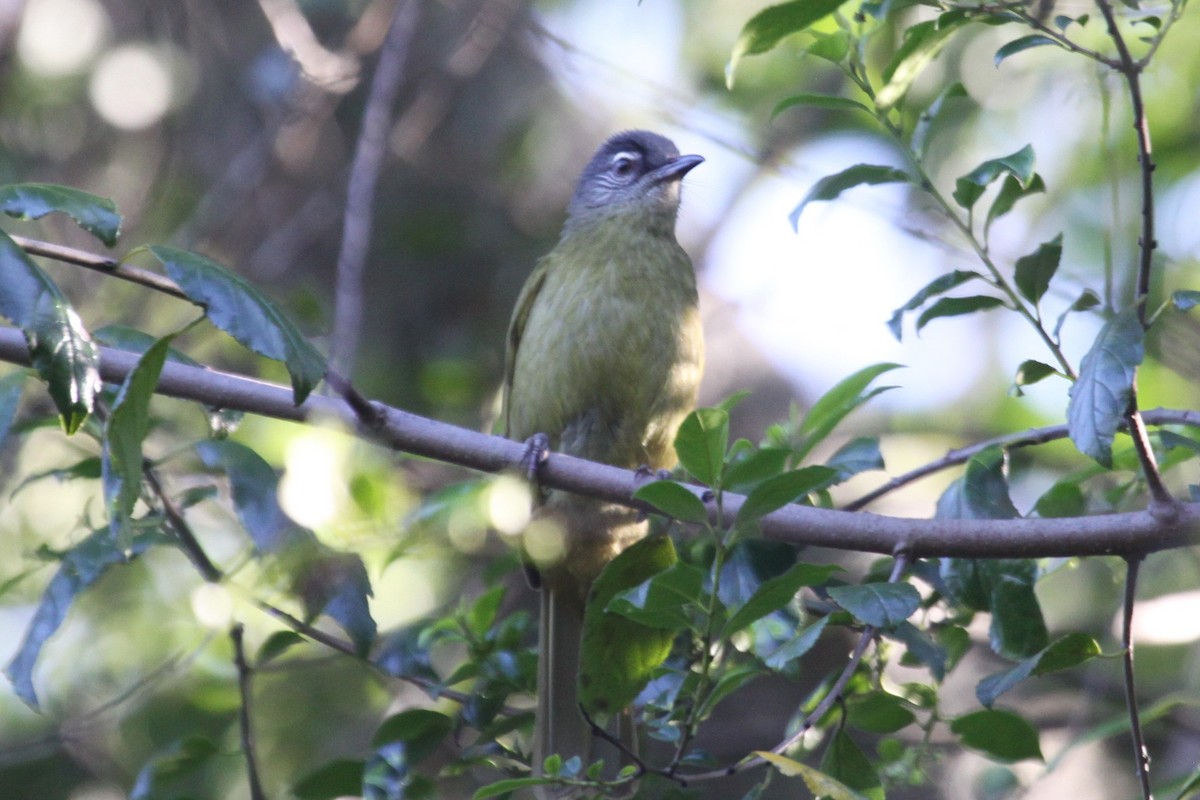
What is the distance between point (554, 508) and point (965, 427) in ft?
8.20

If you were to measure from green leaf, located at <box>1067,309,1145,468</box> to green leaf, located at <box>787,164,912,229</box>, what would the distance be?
606 mm

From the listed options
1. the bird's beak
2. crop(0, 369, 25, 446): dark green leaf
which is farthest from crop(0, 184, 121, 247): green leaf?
the bird's beak

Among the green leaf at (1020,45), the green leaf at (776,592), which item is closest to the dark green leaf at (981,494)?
the green leaf at (776,592)

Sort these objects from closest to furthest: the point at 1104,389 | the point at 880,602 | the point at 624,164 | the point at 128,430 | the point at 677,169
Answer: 1. the point at 128,430
2. the point at 1104,389
3. the point at 880,602
4. the point at 677,169
5. the point at 624,164

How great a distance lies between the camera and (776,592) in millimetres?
2414

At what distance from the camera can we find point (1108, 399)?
2.29 metres

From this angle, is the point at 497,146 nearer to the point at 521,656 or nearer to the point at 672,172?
the point at 672,172

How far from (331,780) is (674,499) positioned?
1.42 meters

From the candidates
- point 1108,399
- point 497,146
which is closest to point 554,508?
point 1108,399

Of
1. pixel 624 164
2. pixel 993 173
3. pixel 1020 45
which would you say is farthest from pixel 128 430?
pixel 624 164

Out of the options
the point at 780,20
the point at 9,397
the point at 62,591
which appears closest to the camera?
the point at 780,20

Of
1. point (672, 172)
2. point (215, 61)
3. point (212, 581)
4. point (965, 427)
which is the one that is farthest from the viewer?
point (215, 61)

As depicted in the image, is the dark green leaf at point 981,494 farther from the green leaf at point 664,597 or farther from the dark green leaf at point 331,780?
the dark green leaf at point 331,780

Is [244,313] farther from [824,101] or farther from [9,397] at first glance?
[824,101]
